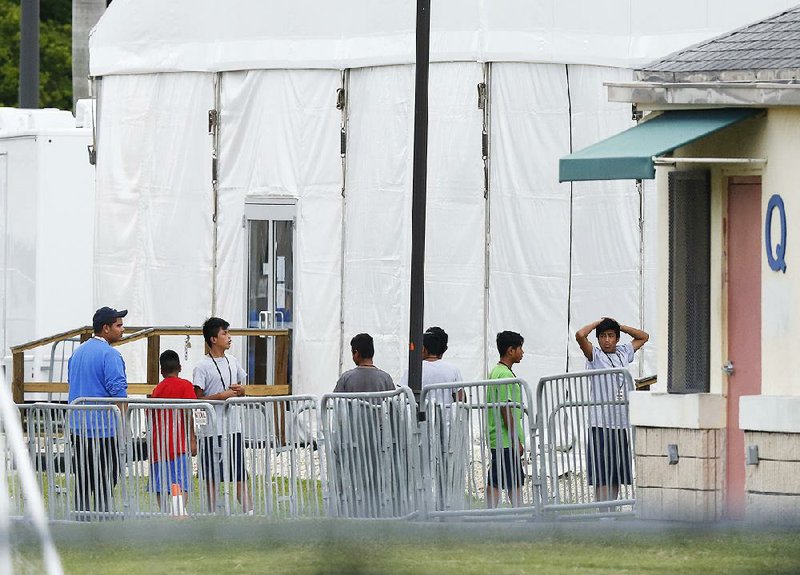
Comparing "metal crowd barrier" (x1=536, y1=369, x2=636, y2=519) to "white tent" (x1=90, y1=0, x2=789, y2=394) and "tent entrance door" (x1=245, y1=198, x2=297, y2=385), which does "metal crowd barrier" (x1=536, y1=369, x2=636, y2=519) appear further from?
"tent entrance door" (x1=245, y1=198, x2=297, y2=385)

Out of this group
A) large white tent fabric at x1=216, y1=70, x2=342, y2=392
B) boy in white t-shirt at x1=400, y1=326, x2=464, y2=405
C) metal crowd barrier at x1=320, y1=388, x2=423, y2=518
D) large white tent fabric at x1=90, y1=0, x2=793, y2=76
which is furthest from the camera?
large white tent fabric at x1=216, y1=70, x2=342, y2=392

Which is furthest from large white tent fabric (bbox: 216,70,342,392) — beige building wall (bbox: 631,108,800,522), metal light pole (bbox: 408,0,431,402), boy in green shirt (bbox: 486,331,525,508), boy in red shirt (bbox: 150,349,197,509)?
beige building wall (bbox: 631,108,800,522)

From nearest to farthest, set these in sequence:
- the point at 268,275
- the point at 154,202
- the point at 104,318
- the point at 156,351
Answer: the point at 104,318, the point at 156,351, the point at 268,275, the point at 154,202

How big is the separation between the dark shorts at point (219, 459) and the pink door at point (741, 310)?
3.90 meters

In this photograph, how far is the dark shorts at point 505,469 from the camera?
15102mm

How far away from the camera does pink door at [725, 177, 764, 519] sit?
43.4ft

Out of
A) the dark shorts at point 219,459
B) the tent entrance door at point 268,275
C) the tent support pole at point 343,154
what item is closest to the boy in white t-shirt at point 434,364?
the dark shorts at point 219,459

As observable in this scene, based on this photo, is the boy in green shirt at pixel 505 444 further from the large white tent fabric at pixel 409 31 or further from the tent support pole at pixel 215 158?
the tent support pole at pixel 215 158

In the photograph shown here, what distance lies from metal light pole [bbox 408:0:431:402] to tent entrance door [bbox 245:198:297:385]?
5.62 m

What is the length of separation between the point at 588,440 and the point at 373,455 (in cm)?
158

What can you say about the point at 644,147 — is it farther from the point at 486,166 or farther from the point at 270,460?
the point at 486,166

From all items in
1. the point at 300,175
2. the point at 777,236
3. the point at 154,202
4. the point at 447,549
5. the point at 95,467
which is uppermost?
the point at 300,175

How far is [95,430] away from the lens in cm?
1566

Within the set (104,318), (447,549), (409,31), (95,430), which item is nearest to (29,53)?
(409,31)
